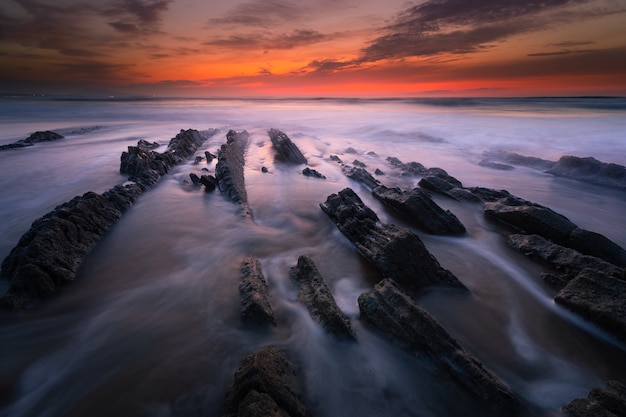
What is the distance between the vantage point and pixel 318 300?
14.4ft

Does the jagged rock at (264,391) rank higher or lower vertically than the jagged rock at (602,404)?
higher

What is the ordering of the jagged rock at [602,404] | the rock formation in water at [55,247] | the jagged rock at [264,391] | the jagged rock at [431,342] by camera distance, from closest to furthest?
the jagged rock at [264,391], the jagged rock at [602,404], the jagged rock at [431,342], the rock formation in water at [55,247]

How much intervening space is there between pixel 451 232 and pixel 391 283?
3798mm

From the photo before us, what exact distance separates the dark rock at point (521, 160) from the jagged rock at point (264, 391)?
1717cm

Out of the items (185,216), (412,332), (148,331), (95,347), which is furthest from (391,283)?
(185,216)

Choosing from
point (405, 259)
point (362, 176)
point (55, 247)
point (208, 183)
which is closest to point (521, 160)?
point (362, 176)

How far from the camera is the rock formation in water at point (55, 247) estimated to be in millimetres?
4406

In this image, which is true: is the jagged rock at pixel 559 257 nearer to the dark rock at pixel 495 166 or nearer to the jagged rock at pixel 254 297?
the jagged rock at pixel 254 297

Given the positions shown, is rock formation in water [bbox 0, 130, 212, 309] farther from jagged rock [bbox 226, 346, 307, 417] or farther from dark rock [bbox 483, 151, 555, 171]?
dark rock [bbox 483, 151, 555, 171]

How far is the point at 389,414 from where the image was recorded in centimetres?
313

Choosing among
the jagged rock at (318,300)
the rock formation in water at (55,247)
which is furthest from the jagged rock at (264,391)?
the rock formation in water at (55,247)

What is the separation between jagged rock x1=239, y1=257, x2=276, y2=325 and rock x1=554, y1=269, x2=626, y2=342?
4564 millimetres

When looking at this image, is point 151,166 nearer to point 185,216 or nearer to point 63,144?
point 185,216

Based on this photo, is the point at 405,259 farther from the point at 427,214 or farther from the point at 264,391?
the point at 264,391
